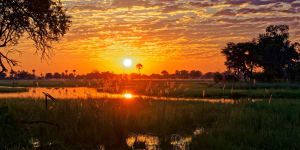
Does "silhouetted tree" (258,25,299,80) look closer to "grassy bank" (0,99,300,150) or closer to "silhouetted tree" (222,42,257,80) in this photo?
"silhouetted tree" (222,42,257,80)

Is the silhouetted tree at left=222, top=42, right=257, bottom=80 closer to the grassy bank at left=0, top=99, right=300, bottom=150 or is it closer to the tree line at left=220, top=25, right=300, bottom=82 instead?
the tree line at left=220, top=25, right=300, bottom=82

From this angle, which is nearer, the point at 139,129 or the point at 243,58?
the point at 139,129

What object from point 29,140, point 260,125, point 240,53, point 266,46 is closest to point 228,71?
point 240,53

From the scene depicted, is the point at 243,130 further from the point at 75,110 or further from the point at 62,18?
the point at 62,18

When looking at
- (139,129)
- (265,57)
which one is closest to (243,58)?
(265,57)

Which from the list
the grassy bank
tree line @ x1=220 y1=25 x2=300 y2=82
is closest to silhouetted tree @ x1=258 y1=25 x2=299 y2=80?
tree line @ x1=220 y1=25 x2=300 y2=82

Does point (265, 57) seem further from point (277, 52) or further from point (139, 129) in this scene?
point (139, 129)

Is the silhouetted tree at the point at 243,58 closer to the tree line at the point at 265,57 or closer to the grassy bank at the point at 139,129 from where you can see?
the tree line at the point at 265,57

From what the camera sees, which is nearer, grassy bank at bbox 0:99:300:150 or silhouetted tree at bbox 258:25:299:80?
grassy bank at bbox 0:99:300:150

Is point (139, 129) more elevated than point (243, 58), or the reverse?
point (243, 58)

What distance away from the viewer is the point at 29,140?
29.1 ft

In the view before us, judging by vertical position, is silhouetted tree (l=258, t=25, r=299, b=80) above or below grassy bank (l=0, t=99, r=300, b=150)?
above

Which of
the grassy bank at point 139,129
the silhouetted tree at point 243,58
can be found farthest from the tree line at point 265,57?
the grassy bank at point 139,129

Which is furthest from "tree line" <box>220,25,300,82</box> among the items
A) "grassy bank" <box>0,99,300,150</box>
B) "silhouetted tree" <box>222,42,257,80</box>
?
"grassy bank" <box>0,99,300,150</box>
